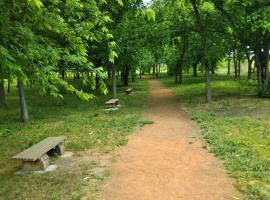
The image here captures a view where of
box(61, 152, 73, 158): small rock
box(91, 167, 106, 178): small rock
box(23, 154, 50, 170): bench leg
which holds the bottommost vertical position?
box(91, 167, 106, 178): small rock

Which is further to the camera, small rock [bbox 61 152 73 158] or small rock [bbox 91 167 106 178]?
small rock [bbox 61 152 73 158]

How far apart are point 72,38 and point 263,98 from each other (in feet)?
51.9

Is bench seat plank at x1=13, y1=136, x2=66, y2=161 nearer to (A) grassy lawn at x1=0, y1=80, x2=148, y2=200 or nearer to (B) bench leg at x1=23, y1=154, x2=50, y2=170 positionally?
(B) bench leg at x1=23, y1=154, x2=50, y2=170

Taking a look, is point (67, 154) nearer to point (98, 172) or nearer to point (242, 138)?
point (98, 172)

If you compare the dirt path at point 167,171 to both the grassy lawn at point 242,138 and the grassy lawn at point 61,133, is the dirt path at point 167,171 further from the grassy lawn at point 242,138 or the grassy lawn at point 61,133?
the grassy lawn at point 61,133

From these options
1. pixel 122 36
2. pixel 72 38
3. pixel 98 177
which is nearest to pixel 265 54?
pixel 122 36

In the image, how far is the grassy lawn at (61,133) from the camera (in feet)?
21.2

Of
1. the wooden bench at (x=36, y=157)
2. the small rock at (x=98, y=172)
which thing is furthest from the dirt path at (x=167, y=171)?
the wooden bench at (x=36, y=157)

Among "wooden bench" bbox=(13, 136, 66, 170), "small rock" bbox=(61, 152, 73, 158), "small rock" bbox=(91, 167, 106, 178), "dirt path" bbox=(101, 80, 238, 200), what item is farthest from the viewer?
"small rock" bbox=(61, 152, 73, 158)

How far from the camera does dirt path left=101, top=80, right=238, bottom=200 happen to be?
6.11m

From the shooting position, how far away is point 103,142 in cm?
1020

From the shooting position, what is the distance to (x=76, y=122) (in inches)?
545

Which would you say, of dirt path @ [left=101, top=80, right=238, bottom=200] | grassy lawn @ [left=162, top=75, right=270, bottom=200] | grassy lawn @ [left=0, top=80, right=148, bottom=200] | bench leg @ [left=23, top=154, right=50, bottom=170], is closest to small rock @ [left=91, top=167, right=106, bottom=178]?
grassy lawn @ [left=0, top=80, right=148, bottom=200]

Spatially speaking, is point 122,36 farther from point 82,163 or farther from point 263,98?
point 82,163
